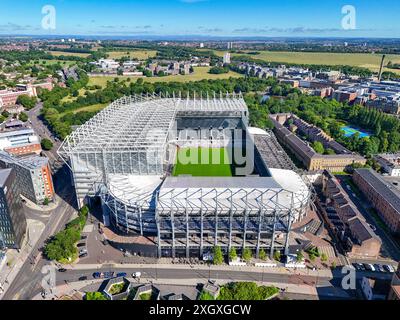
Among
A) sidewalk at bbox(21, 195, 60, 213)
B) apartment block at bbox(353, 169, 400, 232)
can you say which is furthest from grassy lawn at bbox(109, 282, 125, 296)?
apartment block at bbox(353, 169, 400, 232)

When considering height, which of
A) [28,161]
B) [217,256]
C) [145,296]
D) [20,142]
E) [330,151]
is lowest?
[145,296]

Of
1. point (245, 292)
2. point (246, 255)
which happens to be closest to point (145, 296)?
point (245, 292)

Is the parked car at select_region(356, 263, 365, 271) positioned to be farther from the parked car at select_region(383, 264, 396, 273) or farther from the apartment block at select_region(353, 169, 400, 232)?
the apartment block at select_region(353, 169, 400, 232)

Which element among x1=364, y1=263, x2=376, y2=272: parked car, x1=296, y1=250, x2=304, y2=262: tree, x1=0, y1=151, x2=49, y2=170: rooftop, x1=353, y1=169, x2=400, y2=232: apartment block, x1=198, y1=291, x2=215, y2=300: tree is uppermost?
x1=0, y1=151, x2=49, y2=170: rooftop

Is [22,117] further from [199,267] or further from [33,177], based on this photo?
[199,267]

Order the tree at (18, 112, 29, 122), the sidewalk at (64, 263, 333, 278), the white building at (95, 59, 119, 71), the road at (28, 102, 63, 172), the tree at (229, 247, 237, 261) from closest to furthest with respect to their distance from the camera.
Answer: the sidewalk at (64, 263, 333, 278) < the tree at (229, 247, 237, 261) < the road at (28, 102, 63, 172) < the tree at (18, 112, 29, 122) < the white building at (95, 59, 119, 71)

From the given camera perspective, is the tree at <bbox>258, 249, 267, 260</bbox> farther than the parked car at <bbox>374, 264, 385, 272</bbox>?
Yes

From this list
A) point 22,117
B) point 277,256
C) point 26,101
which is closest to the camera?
point 277,256
